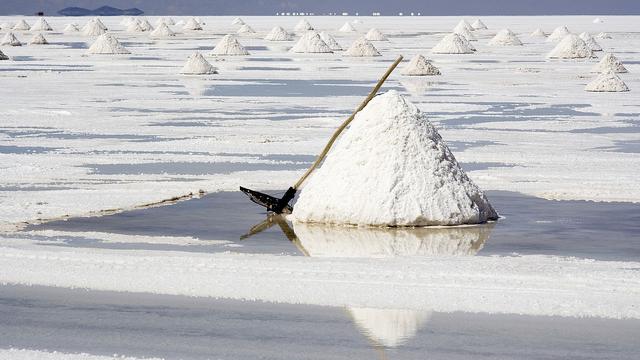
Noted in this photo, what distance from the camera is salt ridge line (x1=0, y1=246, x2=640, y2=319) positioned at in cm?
711

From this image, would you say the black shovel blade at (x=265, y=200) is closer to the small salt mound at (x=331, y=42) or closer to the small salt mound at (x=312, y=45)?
the small salt mound at (x=312, y=45)

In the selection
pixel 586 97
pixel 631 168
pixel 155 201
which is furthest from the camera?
pixel 586 97

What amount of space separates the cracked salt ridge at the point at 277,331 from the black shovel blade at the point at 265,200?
3.45 meters

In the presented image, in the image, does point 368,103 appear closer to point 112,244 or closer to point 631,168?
point 112,244

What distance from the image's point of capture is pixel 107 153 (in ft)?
49.4

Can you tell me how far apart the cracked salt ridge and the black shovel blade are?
3.45 m

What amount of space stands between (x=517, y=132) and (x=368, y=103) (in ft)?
25.4

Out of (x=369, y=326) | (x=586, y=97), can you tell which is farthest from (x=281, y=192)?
(x=586, y=97)

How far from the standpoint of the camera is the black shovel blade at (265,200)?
35.0ft

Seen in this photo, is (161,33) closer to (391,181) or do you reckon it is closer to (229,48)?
(229,48)

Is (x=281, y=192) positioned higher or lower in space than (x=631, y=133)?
higher

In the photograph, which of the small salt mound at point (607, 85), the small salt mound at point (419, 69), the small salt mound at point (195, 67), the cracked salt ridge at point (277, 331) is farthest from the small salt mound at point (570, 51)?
the cracked salt ridge at point (277, 331)

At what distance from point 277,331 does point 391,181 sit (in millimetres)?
3317

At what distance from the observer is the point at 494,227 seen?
983 cm
